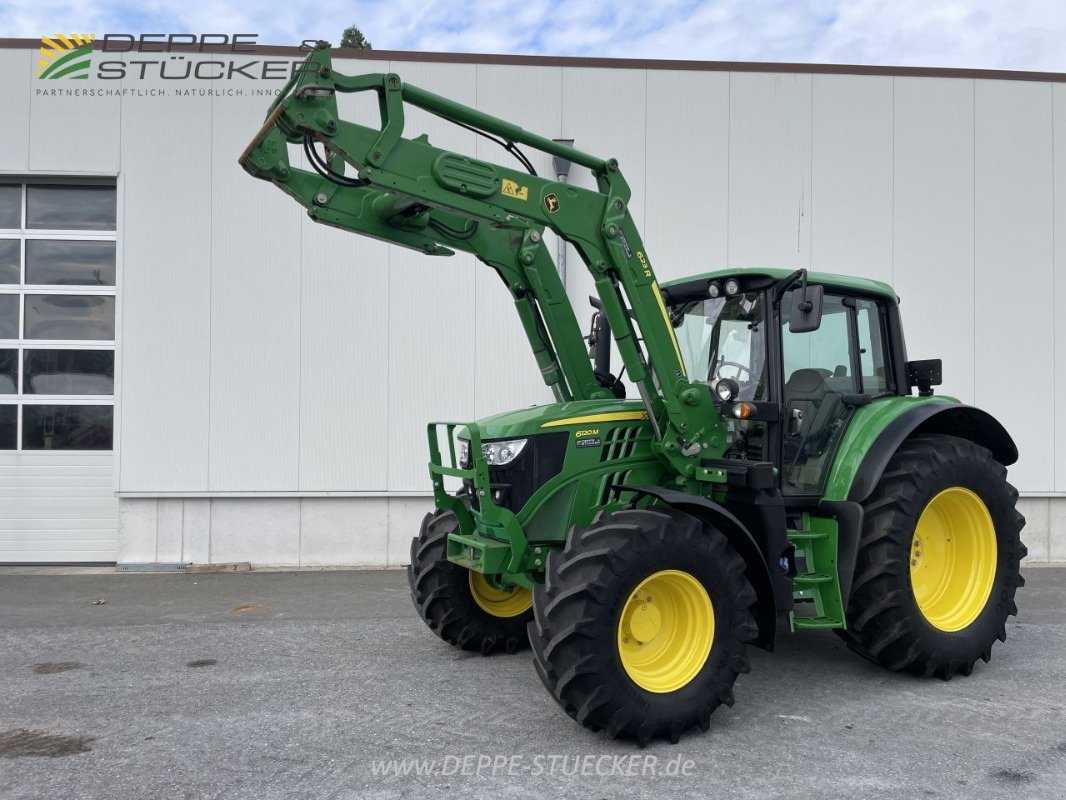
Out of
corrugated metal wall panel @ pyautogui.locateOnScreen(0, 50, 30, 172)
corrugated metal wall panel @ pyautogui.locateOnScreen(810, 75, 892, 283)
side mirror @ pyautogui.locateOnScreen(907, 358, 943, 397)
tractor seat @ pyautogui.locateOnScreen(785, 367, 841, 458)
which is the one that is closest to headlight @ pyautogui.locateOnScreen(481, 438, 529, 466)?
tractor seat @ pyautogui.locateOnScreen(785, 367, 841, 458)

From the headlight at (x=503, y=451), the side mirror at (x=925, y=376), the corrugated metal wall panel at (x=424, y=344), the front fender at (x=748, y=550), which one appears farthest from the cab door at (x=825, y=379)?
the corrugated metal wall panel at (x=424, y=344)

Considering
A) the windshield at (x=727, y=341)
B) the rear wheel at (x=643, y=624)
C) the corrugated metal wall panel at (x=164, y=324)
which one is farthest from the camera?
the corrugated metal wall panel at (x=164, y=324)

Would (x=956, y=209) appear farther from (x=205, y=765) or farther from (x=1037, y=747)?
(x=205, y=765)

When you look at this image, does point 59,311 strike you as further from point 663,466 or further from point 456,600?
point 663,466

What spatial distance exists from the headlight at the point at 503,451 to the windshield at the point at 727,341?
1.17 metres

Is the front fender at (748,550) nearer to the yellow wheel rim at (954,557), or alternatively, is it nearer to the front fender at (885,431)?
the front fender at (885,431)

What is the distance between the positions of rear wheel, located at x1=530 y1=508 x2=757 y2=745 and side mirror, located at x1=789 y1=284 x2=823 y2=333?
1131mm

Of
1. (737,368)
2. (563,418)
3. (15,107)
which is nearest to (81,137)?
(15,107)

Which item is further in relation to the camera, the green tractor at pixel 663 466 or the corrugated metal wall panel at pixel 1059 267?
the corrugated metal wall panel at pixel 1059 267

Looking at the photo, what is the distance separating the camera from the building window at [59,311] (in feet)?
30.3

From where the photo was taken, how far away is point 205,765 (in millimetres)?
3727

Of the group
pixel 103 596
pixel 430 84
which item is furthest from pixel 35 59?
pixel 103 596

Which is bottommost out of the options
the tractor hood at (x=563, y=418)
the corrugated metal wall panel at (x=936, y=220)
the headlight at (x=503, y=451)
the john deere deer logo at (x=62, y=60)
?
the headlight at (x=503, y=451)

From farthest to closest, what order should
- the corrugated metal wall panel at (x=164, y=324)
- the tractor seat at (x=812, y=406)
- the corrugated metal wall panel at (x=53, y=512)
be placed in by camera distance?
the corrugated metal wall panel at (x=53, y=512), the corrugated metal wall panel at (x=164, y=324), the tractor seat at (x=812, y=406)
